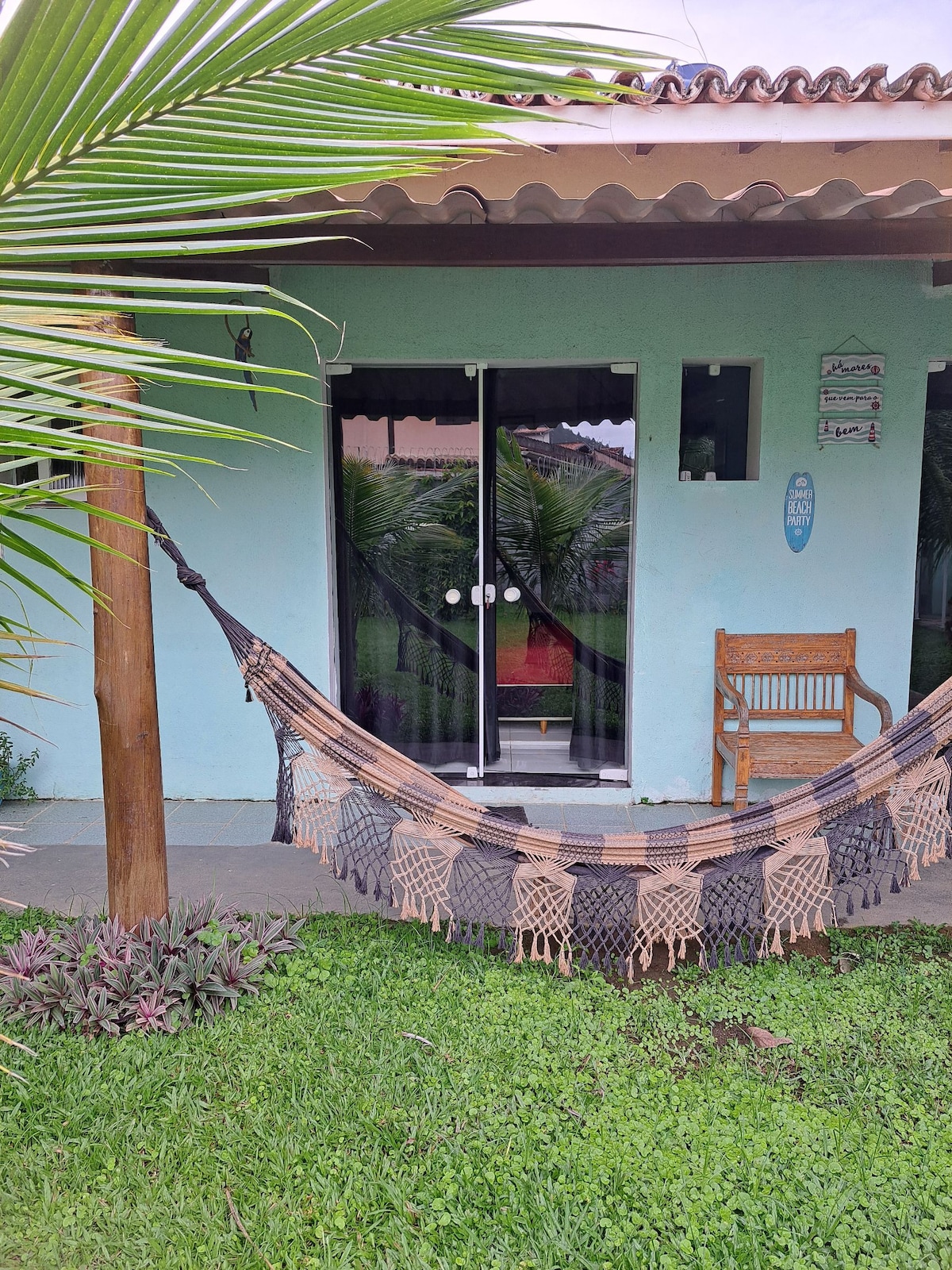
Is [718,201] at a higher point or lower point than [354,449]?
higher

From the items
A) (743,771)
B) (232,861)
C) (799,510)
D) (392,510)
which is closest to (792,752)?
(743,771)

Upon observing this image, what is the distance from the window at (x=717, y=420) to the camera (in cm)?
405

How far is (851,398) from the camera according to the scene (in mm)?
3883

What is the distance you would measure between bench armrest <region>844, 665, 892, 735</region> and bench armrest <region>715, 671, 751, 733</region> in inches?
1.1

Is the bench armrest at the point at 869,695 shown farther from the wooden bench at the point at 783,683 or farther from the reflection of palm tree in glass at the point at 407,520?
the reflection of palm tree in glass at the point at 407,520

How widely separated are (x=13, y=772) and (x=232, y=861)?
144cm

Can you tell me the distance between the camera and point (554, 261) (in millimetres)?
2971

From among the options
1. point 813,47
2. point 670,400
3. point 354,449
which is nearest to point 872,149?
point 670,400

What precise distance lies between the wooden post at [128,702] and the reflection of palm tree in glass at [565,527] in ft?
6.94

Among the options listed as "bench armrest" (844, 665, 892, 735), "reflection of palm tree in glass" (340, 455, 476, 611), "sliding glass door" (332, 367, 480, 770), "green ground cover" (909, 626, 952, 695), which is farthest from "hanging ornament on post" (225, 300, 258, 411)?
"green ground cover" (909, 626, 952, 695)

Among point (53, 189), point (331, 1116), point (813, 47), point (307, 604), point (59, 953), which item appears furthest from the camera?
point (813, 47)

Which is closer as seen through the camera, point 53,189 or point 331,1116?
point 53,189

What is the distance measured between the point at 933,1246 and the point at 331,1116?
1253 millimetres

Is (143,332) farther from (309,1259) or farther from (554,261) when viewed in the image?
(309,1259)
